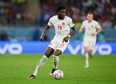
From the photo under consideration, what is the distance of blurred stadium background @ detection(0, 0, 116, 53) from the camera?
34.1m

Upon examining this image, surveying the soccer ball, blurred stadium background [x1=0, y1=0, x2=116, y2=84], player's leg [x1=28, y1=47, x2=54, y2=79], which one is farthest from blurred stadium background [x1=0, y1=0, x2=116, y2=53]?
the soccer ball

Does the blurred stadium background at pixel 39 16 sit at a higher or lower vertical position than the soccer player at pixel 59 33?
lower

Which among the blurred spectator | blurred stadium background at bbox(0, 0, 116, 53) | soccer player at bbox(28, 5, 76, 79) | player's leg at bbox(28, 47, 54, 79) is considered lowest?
the blurred spectator

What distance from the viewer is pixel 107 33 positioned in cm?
3416

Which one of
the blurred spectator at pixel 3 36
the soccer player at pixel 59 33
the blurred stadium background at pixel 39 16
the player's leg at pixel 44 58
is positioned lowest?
the blurred spectator at pixel 3 36

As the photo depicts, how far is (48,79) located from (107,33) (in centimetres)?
1850

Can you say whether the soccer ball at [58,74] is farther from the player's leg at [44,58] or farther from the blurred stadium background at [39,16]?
the blurred stadium background at [39,16]

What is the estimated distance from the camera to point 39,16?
36406mm

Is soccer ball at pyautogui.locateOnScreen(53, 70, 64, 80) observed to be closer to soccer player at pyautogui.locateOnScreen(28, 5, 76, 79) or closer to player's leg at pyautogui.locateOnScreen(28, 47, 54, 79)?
player's leg at pyautogui.locateOnScreen(28, 47, 54, 79)

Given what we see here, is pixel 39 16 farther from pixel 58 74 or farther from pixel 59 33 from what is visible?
pixel 58 74

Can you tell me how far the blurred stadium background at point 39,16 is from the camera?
34.1m

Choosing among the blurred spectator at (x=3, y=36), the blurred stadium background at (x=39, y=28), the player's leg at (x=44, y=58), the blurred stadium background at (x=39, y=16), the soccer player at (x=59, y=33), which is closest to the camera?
the player's leg at (x=44, y=58)

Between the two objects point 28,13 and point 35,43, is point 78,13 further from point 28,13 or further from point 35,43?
point 35,43

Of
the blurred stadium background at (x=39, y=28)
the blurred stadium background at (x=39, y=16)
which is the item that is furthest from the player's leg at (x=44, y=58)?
the blurred stadium background at (x=39, y=16)
